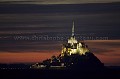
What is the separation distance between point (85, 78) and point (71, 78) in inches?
262

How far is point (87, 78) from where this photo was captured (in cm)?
18975

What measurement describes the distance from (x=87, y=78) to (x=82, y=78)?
150cm

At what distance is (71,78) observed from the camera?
184 m

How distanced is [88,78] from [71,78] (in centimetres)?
704

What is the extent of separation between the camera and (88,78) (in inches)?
7451

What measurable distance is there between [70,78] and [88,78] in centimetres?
715

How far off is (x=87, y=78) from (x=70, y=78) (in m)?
7.32

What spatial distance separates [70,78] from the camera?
184 meters

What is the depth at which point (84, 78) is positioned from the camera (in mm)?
189750

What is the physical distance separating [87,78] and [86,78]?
39cm

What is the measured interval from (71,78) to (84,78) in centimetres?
670

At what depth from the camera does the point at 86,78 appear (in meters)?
190

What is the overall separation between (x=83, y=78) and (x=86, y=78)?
0.98 m

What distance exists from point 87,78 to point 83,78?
1165 mm
